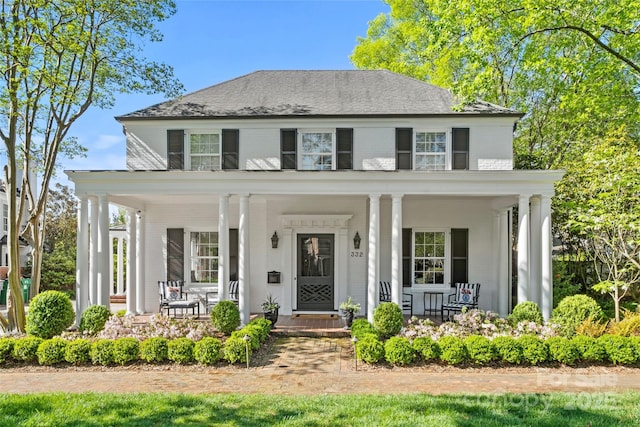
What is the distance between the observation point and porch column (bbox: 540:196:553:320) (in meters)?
9.70

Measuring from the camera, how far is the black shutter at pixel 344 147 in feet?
38.0

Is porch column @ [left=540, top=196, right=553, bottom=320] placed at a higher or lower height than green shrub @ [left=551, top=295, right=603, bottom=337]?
higher

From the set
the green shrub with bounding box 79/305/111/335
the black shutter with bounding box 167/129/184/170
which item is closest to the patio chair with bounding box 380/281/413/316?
the black shutter with bounding box 167/129/184/170

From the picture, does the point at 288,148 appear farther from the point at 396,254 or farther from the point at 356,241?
the point at 396,254

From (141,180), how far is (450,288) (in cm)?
957

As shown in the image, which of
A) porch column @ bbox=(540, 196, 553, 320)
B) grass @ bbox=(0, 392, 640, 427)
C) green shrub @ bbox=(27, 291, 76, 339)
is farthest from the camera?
porch column @ bbox=(540, 196, 553, 320)

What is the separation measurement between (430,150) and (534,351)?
244 inches

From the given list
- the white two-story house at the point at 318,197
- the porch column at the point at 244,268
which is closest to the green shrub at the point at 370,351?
the white two-story house at the point at 318,197

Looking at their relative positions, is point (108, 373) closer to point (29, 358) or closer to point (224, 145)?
point (29, 358)

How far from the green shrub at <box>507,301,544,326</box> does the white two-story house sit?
702 mm

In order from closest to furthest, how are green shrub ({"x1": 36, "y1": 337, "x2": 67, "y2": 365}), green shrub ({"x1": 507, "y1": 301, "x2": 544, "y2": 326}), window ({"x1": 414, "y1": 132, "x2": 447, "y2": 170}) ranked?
green shrub ({"x1": 36, "y1": 337, "x2": 67, "y2": 365})
green shrub ({"x1": 507, "y1": 301, "x2": 544, "y2": 326})
window ({"x1": 414, "y1": 132, "x2": 447, "y2": 170})

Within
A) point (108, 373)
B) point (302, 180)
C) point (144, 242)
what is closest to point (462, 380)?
point (302, 180)

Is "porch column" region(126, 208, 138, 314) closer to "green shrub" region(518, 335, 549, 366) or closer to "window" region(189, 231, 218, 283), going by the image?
"window" region(189, 231, 218, 283)

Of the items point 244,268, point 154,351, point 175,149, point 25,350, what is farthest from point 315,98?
point 25,350
